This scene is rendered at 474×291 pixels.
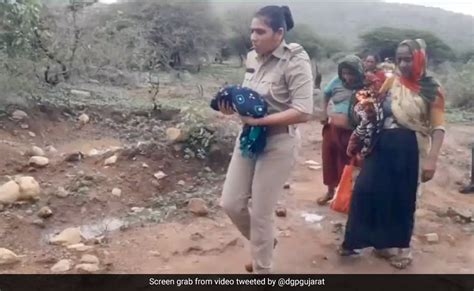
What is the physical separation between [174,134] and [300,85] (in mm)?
797

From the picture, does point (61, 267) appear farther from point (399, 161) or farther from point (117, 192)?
point (399, 161)

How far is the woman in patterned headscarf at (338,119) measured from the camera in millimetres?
2067

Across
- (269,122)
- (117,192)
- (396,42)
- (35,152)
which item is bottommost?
(117,192)

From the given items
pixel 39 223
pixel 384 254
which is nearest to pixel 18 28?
pixel 39 223

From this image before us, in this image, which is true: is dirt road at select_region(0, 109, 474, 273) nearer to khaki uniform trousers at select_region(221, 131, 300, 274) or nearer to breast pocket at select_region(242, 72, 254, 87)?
khaki uniform trousers at select_region(221, 131, 300, 274)

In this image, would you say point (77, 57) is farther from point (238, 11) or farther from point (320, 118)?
point (320, 118)

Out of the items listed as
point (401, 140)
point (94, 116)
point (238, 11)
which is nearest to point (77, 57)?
point (94, 116)

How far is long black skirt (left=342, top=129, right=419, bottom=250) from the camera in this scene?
6.33ft

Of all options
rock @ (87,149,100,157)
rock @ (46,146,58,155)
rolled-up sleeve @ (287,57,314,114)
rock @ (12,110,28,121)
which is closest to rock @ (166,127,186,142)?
rock @ (87,149,100,157)

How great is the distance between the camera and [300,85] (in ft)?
5.16

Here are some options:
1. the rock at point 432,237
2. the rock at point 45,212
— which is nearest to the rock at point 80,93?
the rock at point 45,212

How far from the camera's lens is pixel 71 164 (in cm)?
212

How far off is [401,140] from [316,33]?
0.40 m

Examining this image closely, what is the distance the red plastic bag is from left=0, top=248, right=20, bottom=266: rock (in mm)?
1029
